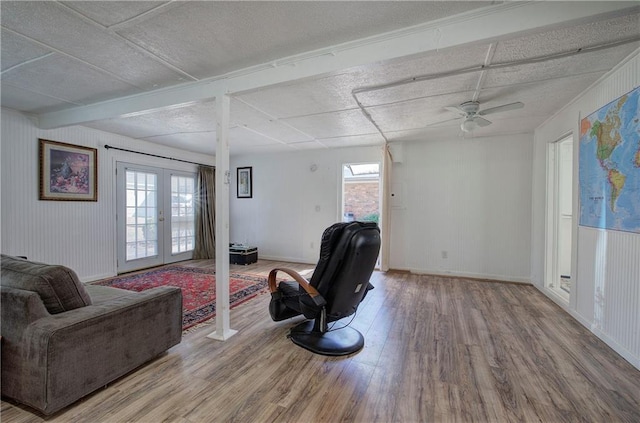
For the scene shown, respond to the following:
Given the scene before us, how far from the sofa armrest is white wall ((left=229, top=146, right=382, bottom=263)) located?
3821mm

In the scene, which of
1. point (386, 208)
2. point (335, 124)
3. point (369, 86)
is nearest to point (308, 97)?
point (369, 86)

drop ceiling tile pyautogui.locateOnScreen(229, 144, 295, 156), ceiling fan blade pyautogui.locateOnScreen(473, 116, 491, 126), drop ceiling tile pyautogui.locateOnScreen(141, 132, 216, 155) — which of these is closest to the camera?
ceiling fan blade pyautogui.locateOnScreen(473, 116, 491, 126)

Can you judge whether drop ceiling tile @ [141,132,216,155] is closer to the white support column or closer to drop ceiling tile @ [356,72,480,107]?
the white support column

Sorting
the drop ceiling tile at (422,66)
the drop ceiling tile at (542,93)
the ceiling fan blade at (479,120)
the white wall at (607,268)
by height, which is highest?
the drop ceiling tile at (542,93)

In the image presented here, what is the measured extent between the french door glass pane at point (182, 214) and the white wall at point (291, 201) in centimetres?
94

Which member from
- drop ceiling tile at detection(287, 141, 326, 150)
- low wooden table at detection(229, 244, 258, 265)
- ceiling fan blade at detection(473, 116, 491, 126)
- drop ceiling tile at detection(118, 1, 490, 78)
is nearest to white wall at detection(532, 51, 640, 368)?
ceiling fan blade at detection(473, 116, 491, 126)

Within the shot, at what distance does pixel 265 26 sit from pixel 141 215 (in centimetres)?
450

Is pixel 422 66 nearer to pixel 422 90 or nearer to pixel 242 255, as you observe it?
pixel 422 90

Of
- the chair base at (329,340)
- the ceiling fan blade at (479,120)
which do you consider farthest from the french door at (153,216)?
the ceiling fan blade at (479,120)

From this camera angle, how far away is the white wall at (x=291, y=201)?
556 cm

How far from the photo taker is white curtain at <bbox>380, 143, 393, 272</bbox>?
4840 millimetres

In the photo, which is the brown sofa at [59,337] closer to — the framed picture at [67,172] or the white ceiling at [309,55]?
the white ceiling at [309,55]

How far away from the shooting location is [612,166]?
227 centimetres

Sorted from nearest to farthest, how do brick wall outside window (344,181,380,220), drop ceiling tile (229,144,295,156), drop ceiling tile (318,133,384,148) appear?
drop ceiling tile (318,133,384,148)
drop ceiling tile (229,144,295,156)
brick wall outside window (344,181,380,220)
